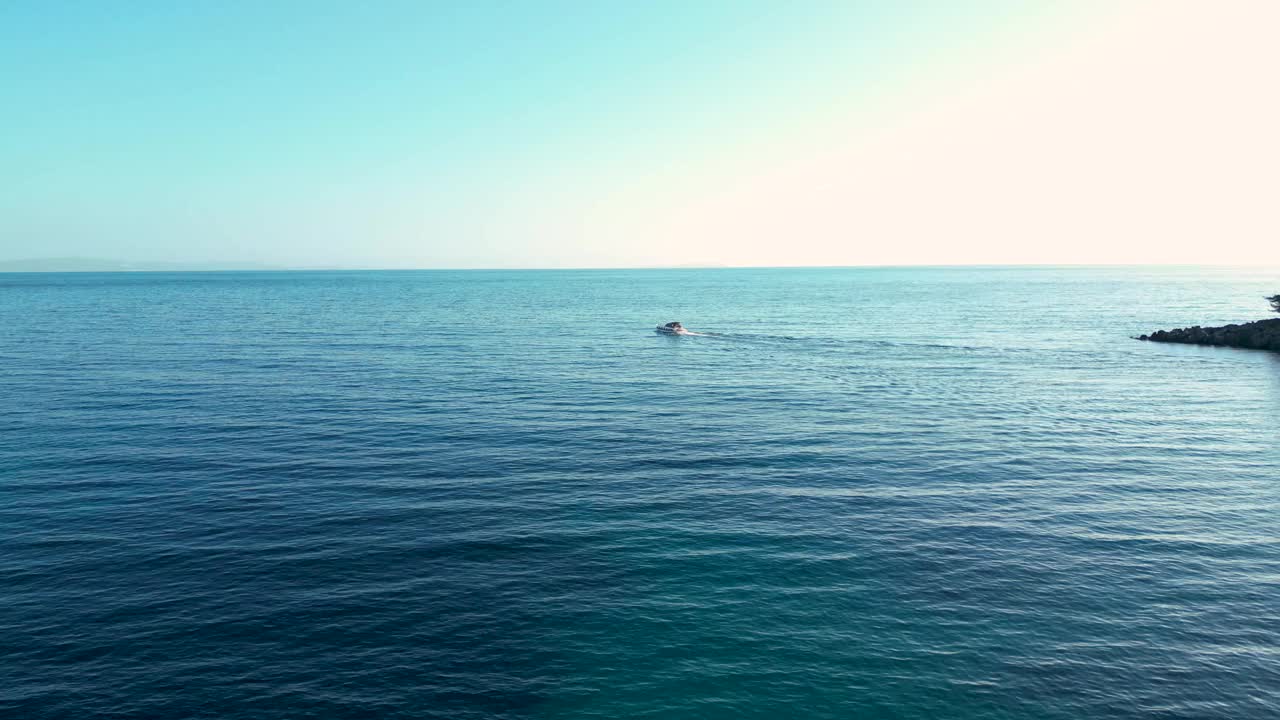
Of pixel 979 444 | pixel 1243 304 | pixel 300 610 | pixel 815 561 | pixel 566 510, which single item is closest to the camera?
pixel 300 610

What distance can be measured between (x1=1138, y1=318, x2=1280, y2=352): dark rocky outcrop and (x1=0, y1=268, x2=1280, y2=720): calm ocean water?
2973cm

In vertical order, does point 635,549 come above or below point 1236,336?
below

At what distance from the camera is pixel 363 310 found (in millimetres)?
164500

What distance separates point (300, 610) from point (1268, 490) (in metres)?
43.4

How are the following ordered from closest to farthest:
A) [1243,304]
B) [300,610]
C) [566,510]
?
[300,610] < [566,510] < [1243,304]

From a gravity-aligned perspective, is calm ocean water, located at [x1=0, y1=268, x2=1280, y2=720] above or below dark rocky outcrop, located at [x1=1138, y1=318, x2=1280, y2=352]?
below

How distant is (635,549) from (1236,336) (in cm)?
9525

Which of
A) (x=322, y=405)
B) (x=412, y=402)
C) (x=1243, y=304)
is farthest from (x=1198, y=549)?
(x=1243, y=304)

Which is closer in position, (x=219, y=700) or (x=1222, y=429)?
(x=219, y=700)

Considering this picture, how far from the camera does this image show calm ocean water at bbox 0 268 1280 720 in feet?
73.3

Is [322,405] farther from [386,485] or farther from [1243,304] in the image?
[1243,304]

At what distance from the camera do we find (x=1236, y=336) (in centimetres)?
9525

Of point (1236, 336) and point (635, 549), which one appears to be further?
point (1236, 336)

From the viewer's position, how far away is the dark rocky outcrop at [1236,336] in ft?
304
